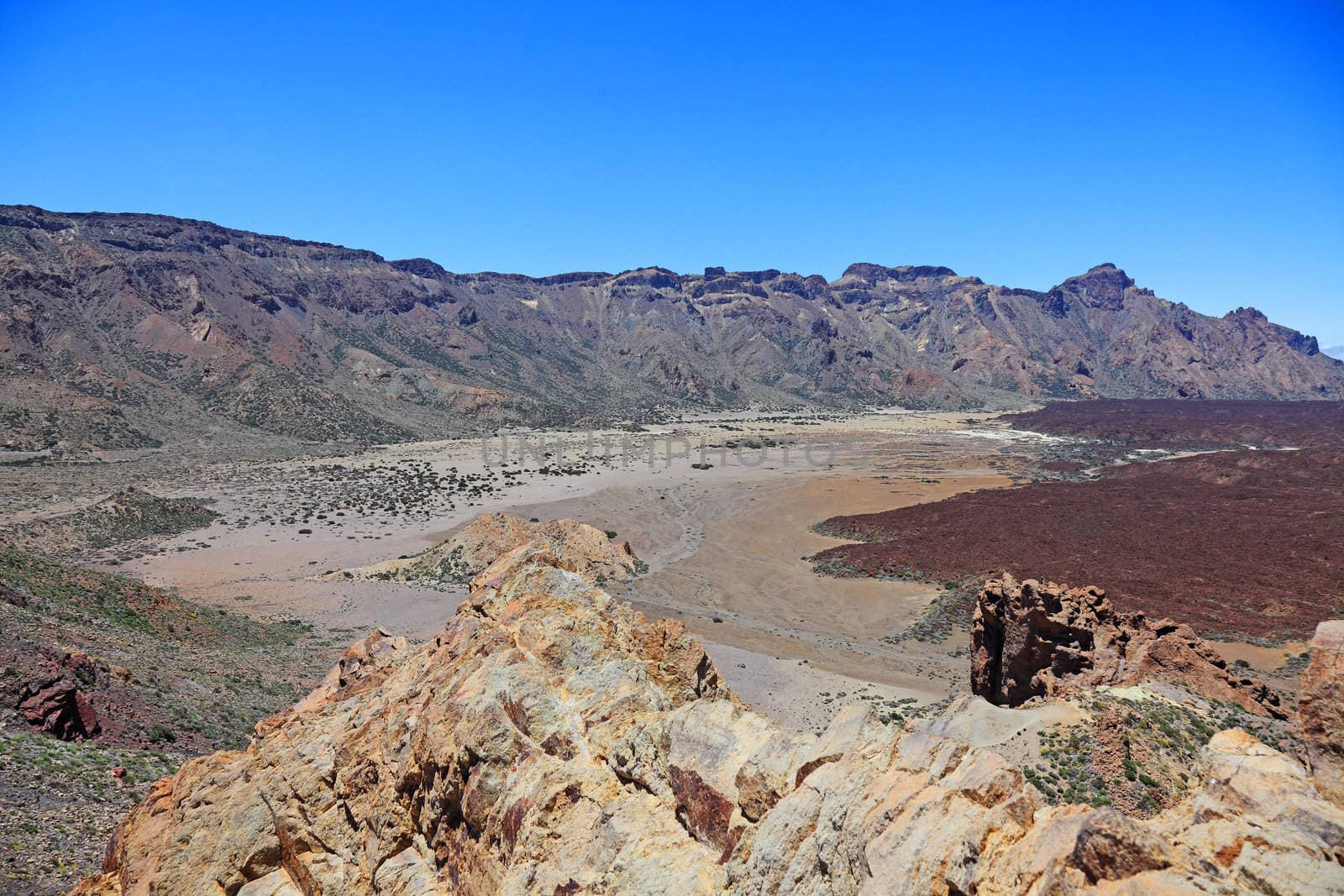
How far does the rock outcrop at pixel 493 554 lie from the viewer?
3781 centimetres

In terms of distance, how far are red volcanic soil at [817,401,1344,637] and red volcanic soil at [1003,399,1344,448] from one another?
4526 cm

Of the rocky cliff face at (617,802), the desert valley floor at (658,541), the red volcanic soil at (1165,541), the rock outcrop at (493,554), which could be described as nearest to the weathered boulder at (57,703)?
the desert valley floor at (658,541)

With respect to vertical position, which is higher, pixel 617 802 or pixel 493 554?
pixel 617 802

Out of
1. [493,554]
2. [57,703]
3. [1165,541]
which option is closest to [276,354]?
[493,554]

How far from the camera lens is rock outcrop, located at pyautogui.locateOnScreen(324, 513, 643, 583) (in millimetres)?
37812

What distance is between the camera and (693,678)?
1198 cm

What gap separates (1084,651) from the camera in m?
18.6

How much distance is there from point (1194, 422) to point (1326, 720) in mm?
156021

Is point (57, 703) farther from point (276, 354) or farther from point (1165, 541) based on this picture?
point (276, 354)

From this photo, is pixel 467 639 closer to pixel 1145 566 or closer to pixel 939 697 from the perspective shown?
pixel 939 697

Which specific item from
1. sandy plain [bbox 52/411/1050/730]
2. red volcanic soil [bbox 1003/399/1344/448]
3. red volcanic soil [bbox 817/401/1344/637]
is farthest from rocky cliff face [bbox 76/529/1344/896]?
red volcanic soil [bbox 1003/399/1344/448]

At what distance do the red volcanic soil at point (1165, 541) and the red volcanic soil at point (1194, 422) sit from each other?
1782 inches

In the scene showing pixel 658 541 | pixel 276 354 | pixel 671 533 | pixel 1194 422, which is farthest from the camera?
pixel 1194 422

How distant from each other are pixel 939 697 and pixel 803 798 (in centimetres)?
1874
